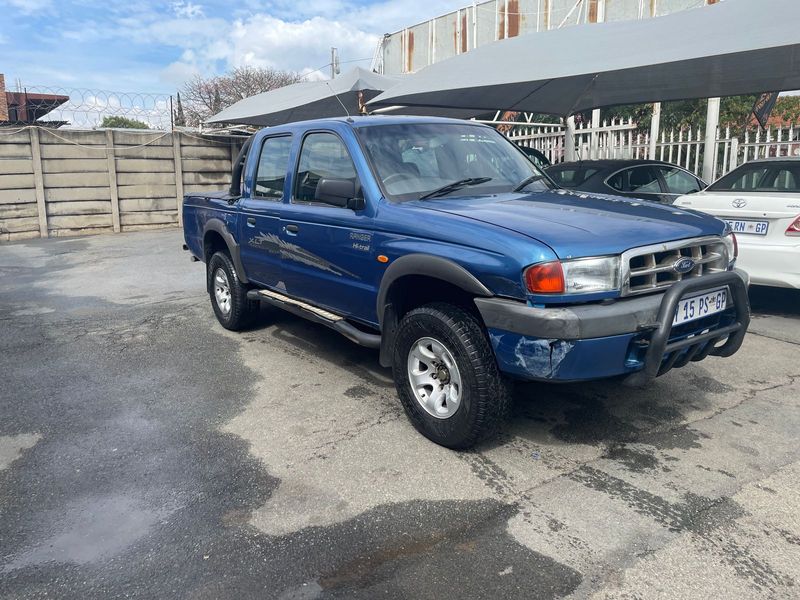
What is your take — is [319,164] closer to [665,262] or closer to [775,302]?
[665,262]

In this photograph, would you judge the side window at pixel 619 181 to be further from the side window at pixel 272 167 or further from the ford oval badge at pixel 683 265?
the ford oval badge at pixel 683 265

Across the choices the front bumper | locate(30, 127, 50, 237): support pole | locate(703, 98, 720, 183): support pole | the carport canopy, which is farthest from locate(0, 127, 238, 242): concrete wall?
the front bumper

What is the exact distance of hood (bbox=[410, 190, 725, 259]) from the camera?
3162 mm

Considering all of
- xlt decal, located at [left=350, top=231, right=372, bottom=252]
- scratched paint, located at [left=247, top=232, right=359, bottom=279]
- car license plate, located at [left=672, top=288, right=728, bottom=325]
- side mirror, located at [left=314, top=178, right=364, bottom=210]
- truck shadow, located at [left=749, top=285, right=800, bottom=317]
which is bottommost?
truck shadow, located at [left=749, top=285, right=800, bottom=317]

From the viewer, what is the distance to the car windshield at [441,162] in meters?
4.20

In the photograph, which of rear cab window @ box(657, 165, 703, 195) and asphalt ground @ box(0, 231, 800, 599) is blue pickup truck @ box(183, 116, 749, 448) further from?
rear cab window @ box(657, 165, 703, 195)

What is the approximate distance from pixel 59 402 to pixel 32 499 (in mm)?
1443

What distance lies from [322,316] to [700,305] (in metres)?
2.48

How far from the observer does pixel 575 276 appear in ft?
10.1

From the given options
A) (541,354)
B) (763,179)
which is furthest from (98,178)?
(541,354)

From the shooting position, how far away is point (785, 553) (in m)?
2.66

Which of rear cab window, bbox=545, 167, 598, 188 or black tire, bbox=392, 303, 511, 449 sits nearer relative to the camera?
black tire, bbox=392, 303, 511, 449

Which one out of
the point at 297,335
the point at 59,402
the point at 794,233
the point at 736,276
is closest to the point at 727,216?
the point at 794,233

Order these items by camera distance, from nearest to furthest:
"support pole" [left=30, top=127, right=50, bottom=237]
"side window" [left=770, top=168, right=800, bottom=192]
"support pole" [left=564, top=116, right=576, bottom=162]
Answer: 1. "side window" [left=770, top=168, right=800, bottom=192]
2. "support pole" [left=564, top=116, right=576, bottom=162]
3. "support pole" [left=30, top=127, right=50, bottom=237]
